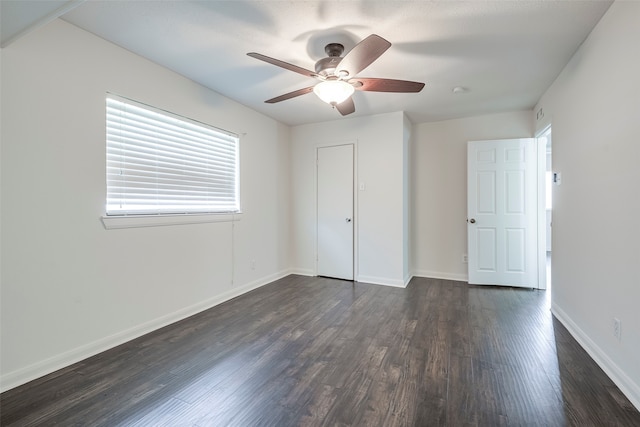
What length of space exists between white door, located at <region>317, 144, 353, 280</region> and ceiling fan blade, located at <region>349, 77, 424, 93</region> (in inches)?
73.8

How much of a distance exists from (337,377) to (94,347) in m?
1.82

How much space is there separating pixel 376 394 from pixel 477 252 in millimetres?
3032

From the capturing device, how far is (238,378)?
188 cm

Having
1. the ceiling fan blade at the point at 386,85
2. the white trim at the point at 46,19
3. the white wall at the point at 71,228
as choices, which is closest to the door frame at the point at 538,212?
the ceiling fan blade at the point at 386,85

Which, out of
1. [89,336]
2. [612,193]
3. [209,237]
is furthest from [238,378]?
[612,193]

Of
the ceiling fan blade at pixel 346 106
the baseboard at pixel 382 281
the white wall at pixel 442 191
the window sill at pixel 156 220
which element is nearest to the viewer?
the window sill at pixel 156 220

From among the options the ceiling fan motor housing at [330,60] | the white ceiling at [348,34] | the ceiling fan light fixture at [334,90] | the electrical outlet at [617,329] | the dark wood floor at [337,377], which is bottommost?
the dark wood floor at [337,377]

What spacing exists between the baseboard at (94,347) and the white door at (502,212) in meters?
3.39

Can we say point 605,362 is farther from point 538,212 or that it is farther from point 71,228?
point 71,228

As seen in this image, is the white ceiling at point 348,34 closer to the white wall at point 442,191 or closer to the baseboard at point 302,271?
the white wall at point 442,191

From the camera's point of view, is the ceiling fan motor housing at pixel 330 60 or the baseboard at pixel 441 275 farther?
the baseboard at pixel 441 275

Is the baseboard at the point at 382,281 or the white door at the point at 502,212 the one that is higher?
the white door at the point at 502,212

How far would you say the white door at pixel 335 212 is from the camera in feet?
14.1

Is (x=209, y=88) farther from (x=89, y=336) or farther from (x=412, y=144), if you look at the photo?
(x=412, y=144)
